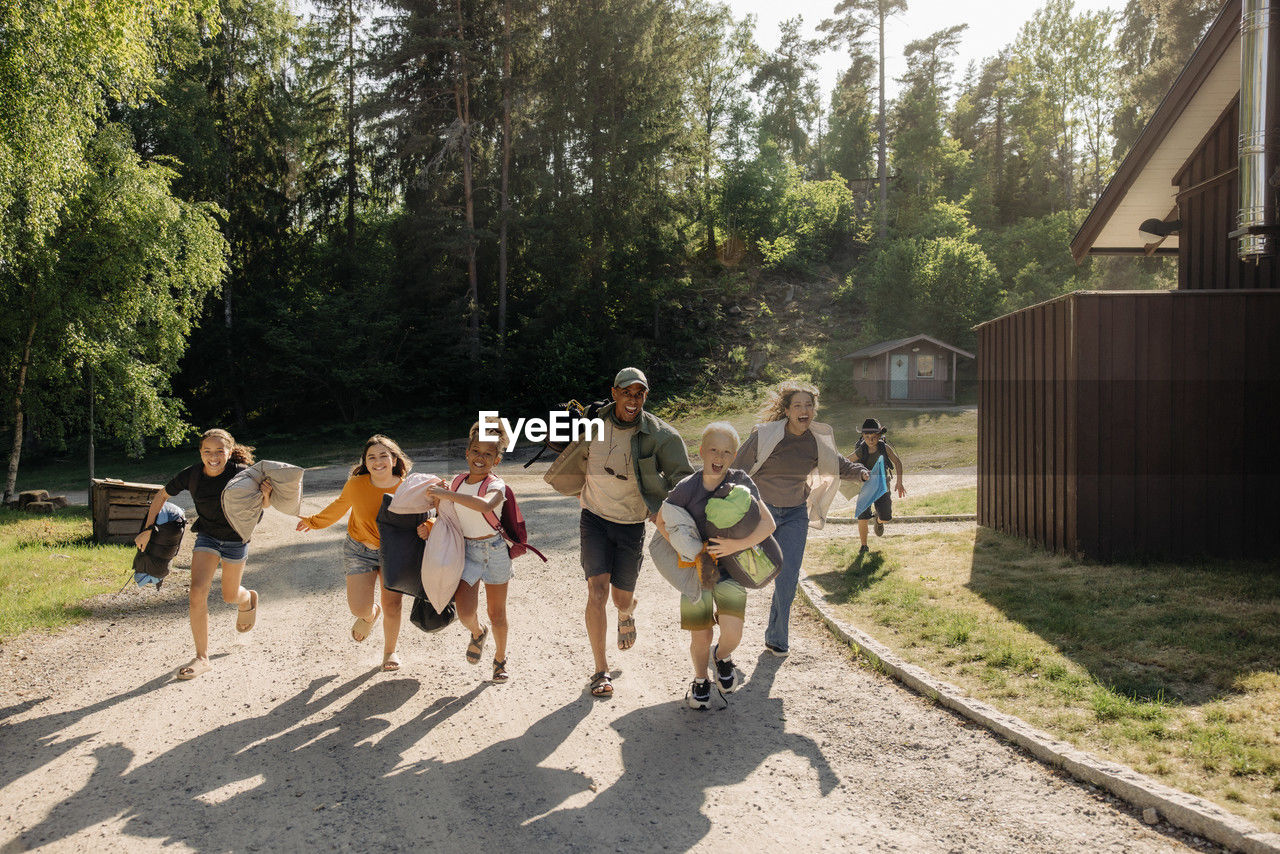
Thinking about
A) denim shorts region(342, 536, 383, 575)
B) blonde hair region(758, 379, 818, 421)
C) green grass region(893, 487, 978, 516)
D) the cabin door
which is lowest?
green grass region(893, 487, 978, 516)

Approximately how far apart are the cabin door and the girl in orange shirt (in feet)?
102

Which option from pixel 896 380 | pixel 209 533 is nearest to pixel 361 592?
pixel 209 533

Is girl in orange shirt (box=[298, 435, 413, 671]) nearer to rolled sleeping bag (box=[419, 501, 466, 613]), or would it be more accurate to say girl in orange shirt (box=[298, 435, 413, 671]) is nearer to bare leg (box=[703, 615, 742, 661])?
rolled sleeping bag (box=[419, 501, 466, 613])

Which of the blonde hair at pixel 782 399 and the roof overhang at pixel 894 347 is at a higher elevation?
the roof overhang at pixel 894 347

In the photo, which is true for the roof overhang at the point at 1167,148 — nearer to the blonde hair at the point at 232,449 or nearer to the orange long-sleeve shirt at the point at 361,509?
the orange long-sleeve shirt at the point at 361,509

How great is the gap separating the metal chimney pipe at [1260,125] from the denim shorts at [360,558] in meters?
9.15

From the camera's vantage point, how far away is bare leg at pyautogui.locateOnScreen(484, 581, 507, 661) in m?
5.77

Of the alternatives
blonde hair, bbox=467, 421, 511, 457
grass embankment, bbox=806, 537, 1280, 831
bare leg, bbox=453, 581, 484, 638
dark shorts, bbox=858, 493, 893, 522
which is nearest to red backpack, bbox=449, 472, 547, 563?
blonde hair, bbox=467, 421, 511, 457

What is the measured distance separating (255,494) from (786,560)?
3972 millimetres

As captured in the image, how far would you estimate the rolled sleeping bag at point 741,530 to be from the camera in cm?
501

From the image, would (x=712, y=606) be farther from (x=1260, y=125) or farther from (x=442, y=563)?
(x=1260, y=125)

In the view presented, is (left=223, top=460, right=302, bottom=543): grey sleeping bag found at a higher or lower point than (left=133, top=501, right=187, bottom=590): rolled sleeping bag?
higher

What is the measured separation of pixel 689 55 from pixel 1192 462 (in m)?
32.1

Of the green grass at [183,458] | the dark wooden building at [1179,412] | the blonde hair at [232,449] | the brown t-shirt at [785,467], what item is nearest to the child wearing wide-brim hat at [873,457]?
the dark wooden building at [1179,412]
